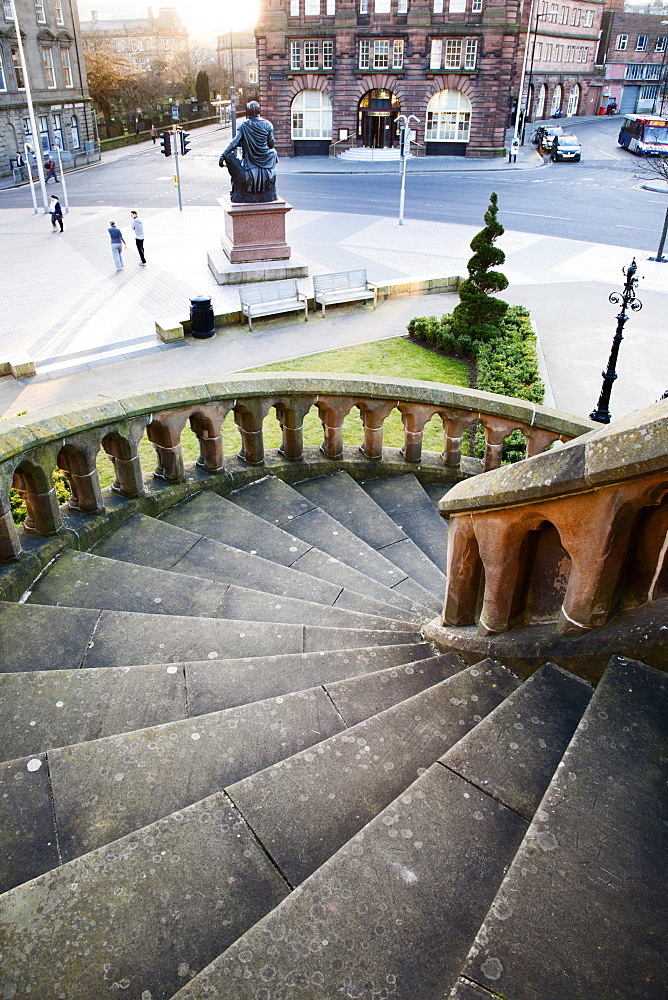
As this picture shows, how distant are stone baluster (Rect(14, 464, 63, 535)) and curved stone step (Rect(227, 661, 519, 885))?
286 cm

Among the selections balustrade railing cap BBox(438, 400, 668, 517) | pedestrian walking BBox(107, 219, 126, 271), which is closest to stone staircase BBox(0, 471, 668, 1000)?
balustrade railing cap BBox(438, 400, 668, 517)

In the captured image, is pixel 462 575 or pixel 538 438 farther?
pixel 538 438

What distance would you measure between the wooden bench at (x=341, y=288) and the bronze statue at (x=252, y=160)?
12.3 feet

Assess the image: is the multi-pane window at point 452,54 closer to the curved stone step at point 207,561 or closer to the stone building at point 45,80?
the stone building at point 45,80

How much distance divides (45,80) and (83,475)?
170 ft

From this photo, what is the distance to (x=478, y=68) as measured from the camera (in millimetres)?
44812

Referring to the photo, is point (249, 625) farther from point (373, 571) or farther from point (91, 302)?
point (91, 302)

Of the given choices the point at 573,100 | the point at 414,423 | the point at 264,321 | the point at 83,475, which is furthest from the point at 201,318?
the point at 573,100

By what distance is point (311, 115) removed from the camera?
47938mm

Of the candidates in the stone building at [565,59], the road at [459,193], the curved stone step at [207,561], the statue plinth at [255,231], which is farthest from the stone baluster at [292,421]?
the stone building at [565,59]

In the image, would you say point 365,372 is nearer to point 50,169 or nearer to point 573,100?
point 50,169

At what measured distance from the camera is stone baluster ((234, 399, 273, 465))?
5.95 meters

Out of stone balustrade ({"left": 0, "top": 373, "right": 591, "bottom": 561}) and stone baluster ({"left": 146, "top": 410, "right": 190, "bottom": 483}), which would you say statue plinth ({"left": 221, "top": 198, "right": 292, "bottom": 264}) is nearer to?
stone balustrade ({"left": 0, "top": 373, "right": 591, "bottom": 561})

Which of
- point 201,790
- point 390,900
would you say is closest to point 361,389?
point 201,790
